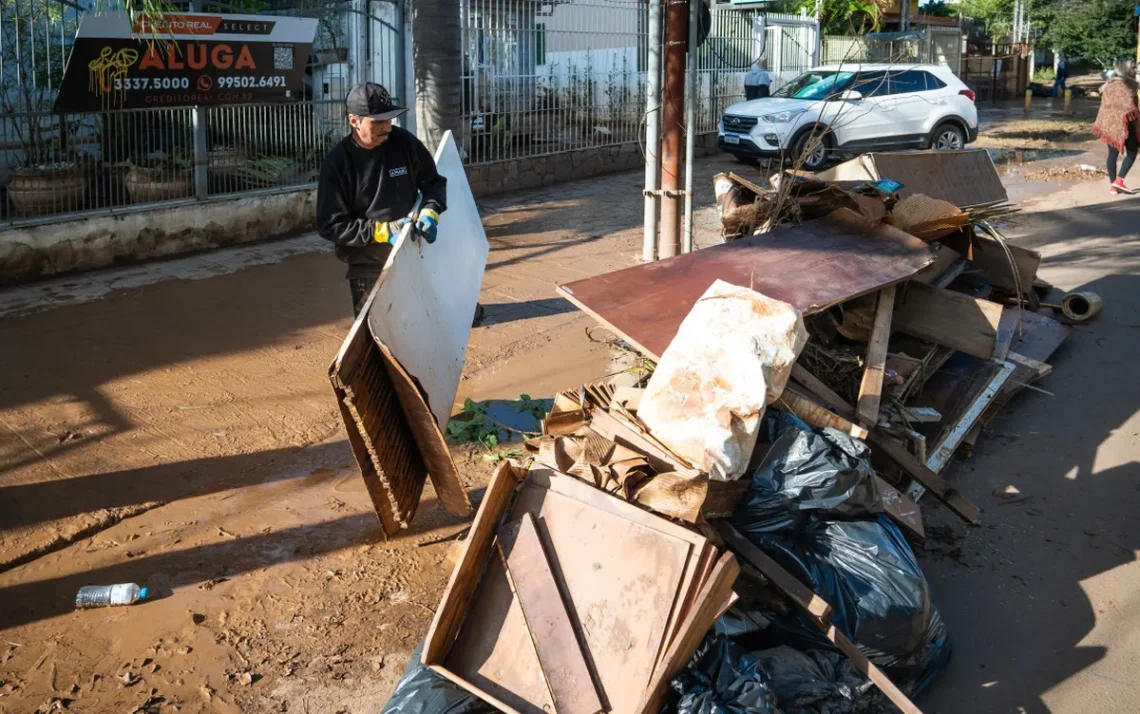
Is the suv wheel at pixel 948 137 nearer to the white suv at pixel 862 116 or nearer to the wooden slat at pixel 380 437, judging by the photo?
the white suv at pixel 862 116

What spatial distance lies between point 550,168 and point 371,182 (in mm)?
9229

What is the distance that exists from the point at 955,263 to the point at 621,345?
2.44 meters

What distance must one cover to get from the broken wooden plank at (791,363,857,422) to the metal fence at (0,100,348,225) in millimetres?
6767

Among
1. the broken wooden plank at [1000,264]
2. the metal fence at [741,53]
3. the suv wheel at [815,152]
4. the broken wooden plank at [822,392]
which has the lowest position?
the broken wooden plank at [822,392]

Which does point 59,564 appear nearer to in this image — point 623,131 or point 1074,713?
point 1074,713

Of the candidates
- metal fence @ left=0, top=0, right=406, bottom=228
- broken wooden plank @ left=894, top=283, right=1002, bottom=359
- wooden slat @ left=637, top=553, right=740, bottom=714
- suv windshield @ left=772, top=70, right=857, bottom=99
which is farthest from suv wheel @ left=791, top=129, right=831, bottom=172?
wooden slat @ left=637, top=553, right=740, bottom=714

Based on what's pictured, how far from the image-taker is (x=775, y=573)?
3570 millimetres

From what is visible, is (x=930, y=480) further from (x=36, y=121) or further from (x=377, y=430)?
(x=36, y=121)

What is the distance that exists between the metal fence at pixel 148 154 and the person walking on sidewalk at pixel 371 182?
4586 millimetres

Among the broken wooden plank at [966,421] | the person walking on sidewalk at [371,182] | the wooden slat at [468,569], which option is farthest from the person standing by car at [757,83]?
the wooden slat at [468,569]

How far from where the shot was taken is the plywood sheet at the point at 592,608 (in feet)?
10.5

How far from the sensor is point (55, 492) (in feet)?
16.1

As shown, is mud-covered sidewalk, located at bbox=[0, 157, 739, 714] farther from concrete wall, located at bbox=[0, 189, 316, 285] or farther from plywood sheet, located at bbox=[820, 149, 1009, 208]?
plywood sheet, located at bbox=[820, 149, 1009, 208]

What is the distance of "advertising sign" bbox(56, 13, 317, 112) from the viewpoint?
840 centimetres
